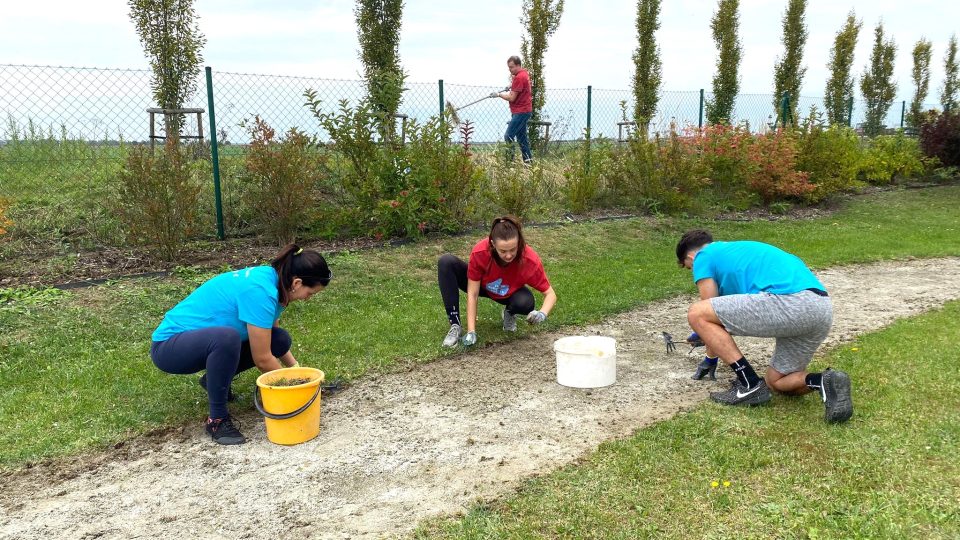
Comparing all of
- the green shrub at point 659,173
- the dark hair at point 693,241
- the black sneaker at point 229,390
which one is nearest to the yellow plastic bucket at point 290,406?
the black sneaker at point 229,390

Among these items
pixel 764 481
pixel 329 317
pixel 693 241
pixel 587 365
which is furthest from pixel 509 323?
pixel 764 481

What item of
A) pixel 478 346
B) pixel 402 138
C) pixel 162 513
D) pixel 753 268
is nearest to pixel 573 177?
pixel 402 138

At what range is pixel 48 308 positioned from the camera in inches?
207

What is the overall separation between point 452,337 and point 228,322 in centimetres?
181

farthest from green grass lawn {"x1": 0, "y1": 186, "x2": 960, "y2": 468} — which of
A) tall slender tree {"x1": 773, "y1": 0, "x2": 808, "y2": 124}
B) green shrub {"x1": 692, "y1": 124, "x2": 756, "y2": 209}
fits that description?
tall slender tree {"x1": 773, "y1": 0, "x2": 808, "y2": 124}

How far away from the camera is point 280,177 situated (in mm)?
7113

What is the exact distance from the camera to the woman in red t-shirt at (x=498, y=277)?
14.5 ft

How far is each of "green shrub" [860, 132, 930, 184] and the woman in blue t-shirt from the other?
13.4m

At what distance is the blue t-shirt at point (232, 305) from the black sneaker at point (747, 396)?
2.43m

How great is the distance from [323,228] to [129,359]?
3.52 metres

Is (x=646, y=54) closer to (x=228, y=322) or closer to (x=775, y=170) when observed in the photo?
(x=775, y=170)

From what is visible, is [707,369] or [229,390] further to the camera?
[707,369]

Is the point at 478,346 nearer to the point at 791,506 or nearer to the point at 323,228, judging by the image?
the point at 791,506

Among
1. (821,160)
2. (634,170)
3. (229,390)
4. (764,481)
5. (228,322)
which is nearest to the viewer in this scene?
(764,481)
